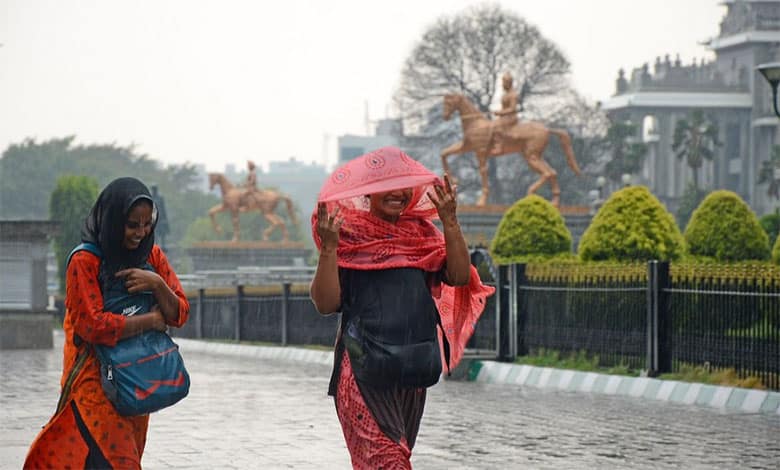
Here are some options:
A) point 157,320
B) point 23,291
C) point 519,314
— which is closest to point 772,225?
point 23,291

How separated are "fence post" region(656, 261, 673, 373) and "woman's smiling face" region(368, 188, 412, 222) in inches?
372

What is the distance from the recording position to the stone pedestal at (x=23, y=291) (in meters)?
26.5

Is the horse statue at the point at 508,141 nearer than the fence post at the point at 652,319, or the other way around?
the fence post at the point at 652,319

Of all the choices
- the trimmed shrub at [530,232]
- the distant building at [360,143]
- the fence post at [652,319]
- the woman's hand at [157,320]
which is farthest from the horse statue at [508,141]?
the distant building at [360,143]

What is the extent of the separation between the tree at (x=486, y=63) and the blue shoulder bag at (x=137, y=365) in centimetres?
5027

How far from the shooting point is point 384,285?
6371 millimetres

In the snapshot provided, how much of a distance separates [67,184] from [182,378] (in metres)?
47.0

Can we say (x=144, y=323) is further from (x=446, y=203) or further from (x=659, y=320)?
(x=659, y=320)

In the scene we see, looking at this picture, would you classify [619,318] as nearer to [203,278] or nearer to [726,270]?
[726,270]

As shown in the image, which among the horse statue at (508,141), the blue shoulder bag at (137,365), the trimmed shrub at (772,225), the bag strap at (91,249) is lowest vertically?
the trimmed shrub at (772,225)

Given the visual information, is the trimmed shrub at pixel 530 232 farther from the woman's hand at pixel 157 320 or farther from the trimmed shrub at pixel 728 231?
the woman's hand at pixel 157 320

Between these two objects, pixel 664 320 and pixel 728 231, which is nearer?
pixel 664 320

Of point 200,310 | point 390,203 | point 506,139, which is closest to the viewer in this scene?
point 390,203

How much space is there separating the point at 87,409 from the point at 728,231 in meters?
21.8
